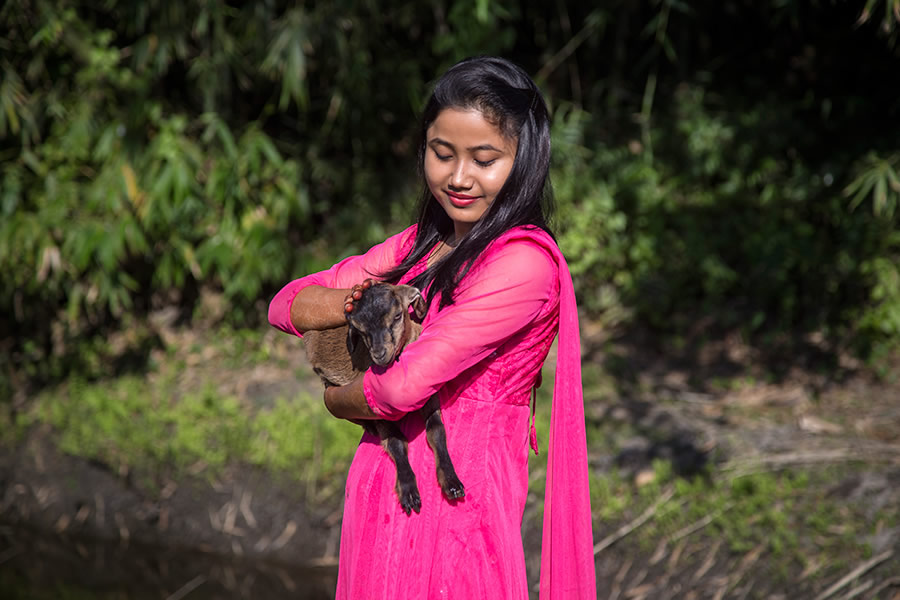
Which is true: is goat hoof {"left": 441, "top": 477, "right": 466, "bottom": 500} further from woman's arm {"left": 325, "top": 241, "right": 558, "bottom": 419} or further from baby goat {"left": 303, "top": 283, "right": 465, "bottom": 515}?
woman's arm {"left": 325, "top": 241, "right": 558, "bottom": 419}

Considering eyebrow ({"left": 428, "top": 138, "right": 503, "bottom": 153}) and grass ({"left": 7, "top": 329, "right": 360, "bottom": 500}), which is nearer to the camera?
eyebrow ({"left": 428, "top": 138, "right": 503, "bottom": 153})

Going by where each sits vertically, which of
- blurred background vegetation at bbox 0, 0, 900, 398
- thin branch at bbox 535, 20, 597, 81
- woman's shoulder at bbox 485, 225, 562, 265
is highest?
thin branch at bbox 535, 20, 597, 81

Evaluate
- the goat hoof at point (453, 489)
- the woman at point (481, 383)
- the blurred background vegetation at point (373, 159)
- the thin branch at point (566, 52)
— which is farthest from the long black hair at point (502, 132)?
the thin branch at point (566, 52)

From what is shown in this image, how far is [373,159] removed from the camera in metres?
6.14

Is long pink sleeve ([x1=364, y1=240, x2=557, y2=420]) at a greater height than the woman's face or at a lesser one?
lesser

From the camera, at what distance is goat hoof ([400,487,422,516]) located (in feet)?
5.38

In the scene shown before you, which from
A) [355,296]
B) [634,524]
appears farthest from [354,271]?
[634,524]

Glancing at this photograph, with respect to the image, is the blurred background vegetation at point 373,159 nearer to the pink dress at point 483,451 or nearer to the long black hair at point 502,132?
the long black hair at point 502,132

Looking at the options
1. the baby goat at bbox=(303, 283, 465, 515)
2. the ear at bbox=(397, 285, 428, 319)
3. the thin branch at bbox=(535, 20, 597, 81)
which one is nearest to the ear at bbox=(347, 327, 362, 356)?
the baby goat at bbox=(303, 283, 465, 515)

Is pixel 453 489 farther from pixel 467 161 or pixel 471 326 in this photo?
pixel 467 161

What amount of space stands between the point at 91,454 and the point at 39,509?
424 mm

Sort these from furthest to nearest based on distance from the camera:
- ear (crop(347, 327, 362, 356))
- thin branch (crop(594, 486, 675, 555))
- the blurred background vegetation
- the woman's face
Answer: the blurred background vegetation
thin branch (crop(594, 486, 675, 555))
ear (crop(347, 327, 362, 356))
the woman's face

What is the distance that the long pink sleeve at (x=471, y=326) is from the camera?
Answer: 1512 mm

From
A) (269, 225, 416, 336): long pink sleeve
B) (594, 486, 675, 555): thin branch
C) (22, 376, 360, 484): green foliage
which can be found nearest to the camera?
(269, 225, 416, 336): long pink sleeve
